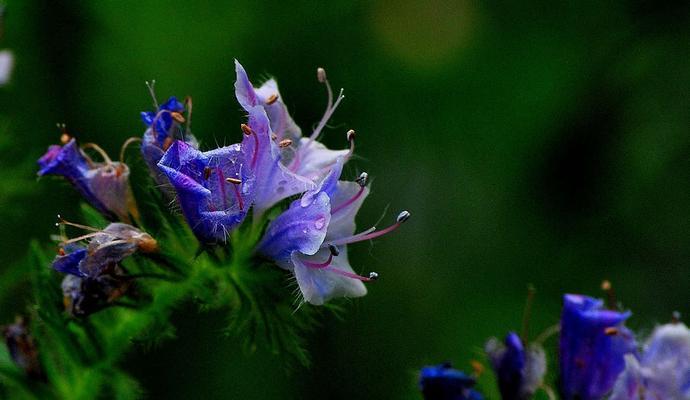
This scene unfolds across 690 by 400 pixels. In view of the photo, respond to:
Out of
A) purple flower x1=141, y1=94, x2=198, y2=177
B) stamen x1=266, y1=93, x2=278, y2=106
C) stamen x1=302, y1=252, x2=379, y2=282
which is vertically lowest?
stamen x1=302, y1=252, x2=379, y2=282

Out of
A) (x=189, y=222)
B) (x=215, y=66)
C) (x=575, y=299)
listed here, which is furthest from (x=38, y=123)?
(x=575, y=299)

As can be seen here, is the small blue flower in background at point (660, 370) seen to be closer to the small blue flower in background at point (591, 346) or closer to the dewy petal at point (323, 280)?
the small blue flower in background at point (591, 346)

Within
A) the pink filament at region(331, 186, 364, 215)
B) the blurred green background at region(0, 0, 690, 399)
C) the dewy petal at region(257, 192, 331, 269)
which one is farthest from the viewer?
the blurred green background at region(0, 0, 690, 399)

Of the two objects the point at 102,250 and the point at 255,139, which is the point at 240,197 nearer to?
the point at 255,139

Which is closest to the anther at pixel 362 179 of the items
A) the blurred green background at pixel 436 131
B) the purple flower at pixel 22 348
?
the purple flower at pixel 22 348

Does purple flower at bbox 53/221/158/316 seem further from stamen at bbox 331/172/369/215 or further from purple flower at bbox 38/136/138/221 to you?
stamen at bbox 331/172/369/215

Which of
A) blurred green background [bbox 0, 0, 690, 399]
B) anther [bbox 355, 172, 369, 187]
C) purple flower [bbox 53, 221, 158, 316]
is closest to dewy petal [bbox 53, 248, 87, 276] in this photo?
purple flower [bbox 53, 221, 158, 316]
